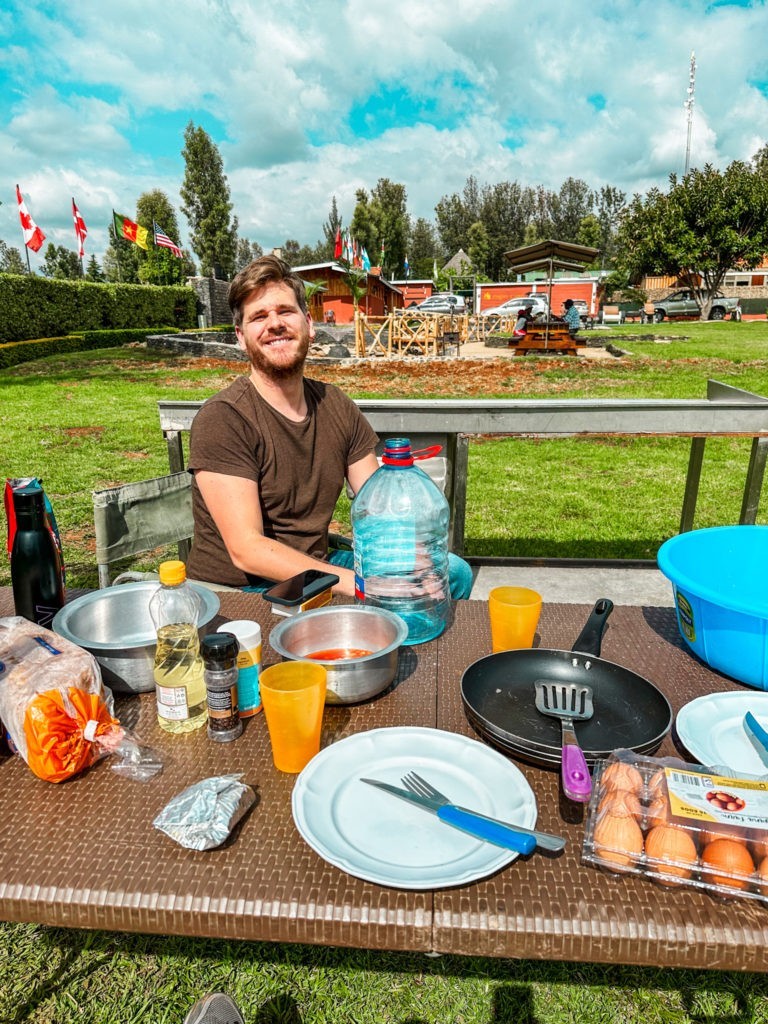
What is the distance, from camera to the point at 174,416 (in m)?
3.55

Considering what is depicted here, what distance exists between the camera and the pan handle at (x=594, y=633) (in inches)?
60.7

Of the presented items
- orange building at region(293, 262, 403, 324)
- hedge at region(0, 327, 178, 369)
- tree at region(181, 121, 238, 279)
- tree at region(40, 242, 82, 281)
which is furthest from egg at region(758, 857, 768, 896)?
tree at region(40, 242, 82, 281)

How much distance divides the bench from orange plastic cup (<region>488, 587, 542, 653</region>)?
223 cm

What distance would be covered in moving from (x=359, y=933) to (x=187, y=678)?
621 millimetres

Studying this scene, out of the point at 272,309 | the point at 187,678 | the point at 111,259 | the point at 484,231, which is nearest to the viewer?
the point at 187,678

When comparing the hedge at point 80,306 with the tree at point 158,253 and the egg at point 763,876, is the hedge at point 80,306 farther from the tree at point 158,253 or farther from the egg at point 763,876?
the egg at point 763,876

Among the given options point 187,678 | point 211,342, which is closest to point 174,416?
point 187,678

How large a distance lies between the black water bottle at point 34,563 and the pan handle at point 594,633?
1253 millimetres

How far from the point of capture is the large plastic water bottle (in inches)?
69.0

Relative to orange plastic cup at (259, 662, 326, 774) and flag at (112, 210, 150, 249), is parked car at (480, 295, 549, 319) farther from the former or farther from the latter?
orange plastic cup at (259, 662, 326, 774)

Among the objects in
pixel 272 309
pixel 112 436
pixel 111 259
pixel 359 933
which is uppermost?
pixel 111 259

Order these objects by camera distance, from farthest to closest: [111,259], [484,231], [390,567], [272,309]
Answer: [484,231]
[111,259]
[272,309]
[390,567]

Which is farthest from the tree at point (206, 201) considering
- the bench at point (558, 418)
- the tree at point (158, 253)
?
the bench at point (558, 418)

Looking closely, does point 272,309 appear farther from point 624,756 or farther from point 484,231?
point 484,231
